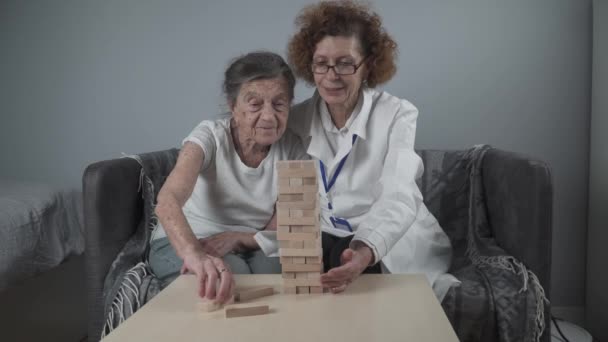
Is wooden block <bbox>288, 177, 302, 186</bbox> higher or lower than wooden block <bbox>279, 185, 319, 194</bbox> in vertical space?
higher

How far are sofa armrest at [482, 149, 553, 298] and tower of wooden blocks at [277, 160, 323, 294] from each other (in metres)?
0.84

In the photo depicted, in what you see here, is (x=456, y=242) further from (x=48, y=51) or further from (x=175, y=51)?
(x=48, y=51)

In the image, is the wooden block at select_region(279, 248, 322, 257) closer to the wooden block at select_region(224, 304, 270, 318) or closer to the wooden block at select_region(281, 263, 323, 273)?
the wooden block at select_region(281, 263, 323, 273)

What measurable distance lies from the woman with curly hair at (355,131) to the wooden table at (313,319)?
18.8 inches

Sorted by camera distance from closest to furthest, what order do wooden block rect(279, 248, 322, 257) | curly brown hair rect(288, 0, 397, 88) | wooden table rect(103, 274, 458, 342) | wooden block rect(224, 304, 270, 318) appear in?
1. wooden table rect(103, 274, 458, 342)
2. wooden block rect(224, 304, 270, 318)
3. wooden block rect(279, 248, 322, 257)
4. curly brown hair rect(288, 0, 397, 88)

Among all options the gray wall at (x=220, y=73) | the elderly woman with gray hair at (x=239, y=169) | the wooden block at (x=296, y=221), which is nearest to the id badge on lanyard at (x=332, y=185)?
the elderly woman with gray hair at (x=239, y=169)

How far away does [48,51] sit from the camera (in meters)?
2.66

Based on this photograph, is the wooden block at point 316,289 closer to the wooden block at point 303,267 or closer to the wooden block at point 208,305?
the wooden block at point 303,267

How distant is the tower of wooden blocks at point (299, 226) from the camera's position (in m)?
1.17

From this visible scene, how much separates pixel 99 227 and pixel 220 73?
1.06m

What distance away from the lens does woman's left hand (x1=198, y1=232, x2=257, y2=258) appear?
1.70 metres

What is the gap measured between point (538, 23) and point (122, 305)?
82.0 inches

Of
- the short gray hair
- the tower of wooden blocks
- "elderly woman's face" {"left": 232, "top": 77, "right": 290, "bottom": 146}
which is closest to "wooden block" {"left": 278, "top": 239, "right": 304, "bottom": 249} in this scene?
the tower of wooden blocks

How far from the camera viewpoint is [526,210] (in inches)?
68.3
